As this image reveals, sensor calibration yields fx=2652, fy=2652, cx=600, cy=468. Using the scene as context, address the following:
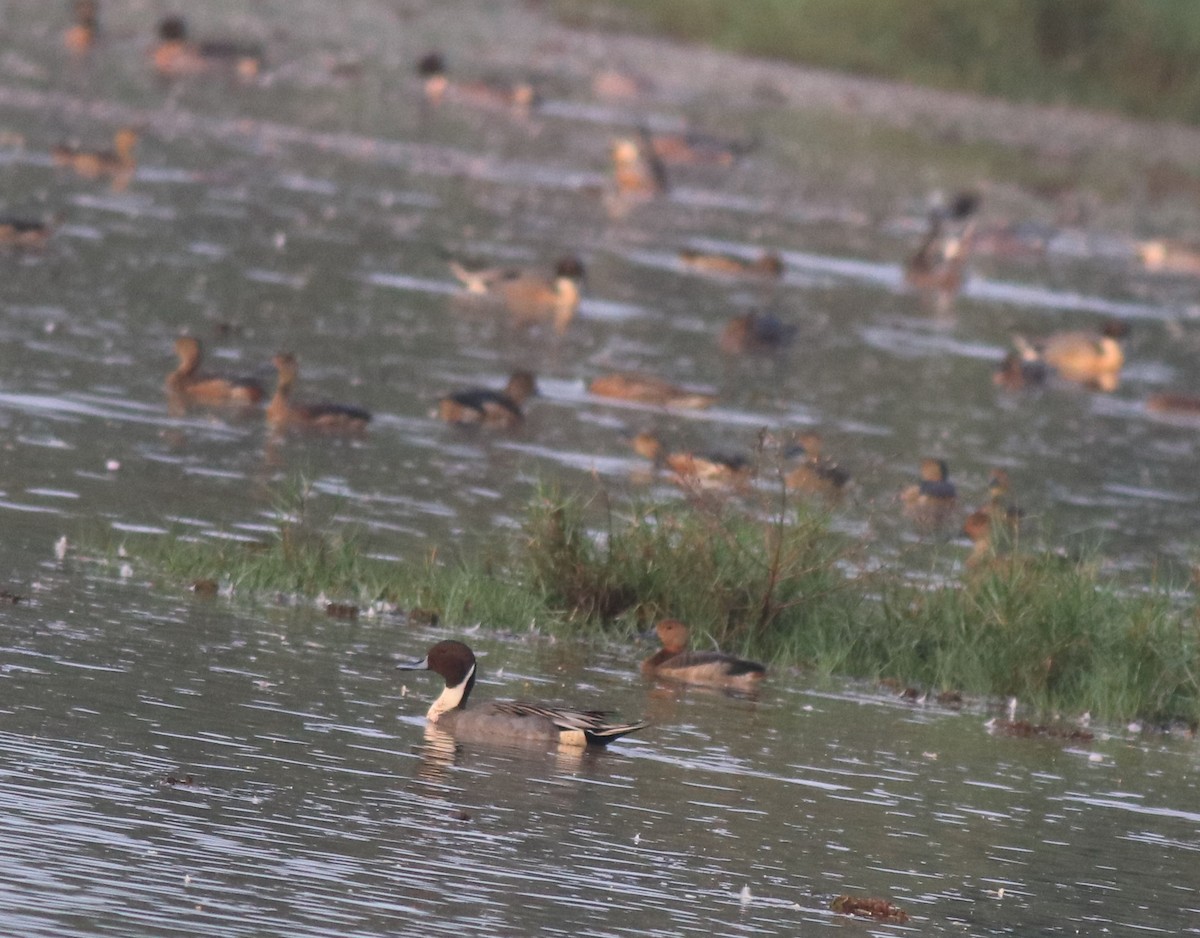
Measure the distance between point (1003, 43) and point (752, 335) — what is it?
28.6 metres

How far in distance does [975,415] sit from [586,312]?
4.52 metres

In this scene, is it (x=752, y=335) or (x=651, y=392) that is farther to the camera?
(x=752, y=335)

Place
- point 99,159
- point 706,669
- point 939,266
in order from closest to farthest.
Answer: point 706,669, point 99,159, point 939,266

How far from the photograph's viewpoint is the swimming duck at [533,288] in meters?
24.8

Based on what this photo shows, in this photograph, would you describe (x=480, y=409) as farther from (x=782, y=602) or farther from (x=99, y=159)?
(x=99, y=159)

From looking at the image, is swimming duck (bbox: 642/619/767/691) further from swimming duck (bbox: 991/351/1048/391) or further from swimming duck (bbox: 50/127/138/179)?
swimming duck (bbox: 50/127/138/179)

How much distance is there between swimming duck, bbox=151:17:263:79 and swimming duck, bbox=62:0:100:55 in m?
1.21

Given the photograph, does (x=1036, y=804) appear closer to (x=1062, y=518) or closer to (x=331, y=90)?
(x=1062, y=518)

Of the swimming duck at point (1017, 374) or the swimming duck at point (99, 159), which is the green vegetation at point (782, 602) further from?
the swimming duck at point (99, 159)

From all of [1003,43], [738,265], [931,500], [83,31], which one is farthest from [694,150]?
[931,500]

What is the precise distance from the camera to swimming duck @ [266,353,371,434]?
58.2 feet

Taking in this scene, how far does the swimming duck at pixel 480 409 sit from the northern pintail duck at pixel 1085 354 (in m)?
8.10

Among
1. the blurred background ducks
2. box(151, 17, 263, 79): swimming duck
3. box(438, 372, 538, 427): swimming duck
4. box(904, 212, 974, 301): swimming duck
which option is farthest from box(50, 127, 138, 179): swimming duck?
box(151, 17, 263, 79): swimming duck

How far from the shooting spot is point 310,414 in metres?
17.8
